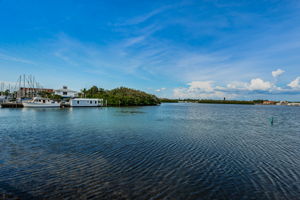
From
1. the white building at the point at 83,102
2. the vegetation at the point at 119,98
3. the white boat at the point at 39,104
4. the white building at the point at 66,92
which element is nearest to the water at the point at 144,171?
the white boat at the point at 39,104

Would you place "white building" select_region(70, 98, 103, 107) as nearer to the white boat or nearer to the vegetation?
the white boat

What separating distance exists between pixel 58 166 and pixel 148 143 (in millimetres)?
7403

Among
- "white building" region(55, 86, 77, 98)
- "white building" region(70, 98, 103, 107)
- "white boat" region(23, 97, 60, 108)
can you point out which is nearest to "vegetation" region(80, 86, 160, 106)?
"white building" region(55, 86, 77, 98)

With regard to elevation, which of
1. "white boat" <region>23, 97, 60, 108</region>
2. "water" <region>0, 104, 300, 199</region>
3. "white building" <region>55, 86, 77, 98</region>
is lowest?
"water" <region>0, 104, 300, 199</region>

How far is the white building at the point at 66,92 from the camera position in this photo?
103 meters

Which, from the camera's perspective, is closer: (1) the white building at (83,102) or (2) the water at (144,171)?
(2) the water at (144,171)

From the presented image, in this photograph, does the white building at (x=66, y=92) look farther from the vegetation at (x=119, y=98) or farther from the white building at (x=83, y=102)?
the white building at (x=83, y=102)

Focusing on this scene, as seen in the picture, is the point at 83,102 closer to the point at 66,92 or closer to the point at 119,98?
the point at 119,98

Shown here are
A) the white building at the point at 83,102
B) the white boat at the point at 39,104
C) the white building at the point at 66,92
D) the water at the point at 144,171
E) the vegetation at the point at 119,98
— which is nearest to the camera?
the water at the point at 144,171

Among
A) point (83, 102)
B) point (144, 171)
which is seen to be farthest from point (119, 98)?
point (144, 171)

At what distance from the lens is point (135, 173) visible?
846 centimetres

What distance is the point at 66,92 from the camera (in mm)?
106062

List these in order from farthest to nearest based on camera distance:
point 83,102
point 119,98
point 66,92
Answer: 1. point 66,92
2. point 119,98
3. point 83,102

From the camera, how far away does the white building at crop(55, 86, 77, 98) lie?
102938 mm
